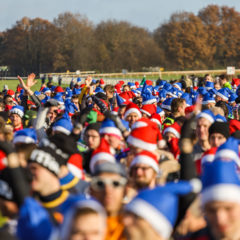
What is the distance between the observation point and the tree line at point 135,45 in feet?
290

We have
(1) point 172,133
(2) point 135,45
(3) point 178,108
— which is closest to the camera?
(1) point 172,133

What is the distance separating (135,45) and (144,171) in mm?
94635

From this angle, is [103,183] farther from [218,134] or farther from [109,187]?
[218,134]

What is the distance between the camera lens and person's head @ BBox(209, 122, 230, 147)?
696cm

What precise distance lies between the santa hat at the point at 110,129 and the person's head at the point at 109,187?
2.73 meters

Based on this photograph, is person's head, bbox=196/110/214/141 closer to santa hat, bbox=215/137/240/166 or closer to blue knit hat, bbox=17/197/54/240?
santa hat, bbox=215/137/240/166

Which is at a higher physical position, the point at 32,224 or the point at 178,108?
the point at 178,108

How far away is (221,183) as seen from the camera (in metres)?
3.71

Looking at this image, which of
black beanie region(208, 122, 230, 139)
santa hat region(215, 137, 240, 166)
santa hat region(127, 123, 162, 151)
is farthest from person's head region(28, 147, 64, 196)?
black beanie region(208, 122, 230, 139)

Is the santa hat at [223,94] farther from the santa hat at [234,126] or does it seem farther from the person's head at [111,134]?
the person's head at [111,134]

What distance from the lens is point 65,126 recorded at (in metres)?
8.46

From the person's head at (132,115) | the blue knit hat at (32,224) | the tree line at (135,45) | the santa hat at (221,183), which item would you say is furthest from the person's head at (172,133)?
A: the tree line at (135,45)

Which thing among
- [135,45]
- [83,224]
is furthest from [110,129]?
[135,45]

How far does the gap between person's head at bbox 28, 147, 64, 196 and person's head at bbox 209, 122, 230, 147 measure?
2.67 meters
